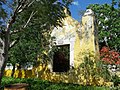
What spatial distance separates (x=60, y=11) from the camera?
13141 millimetres

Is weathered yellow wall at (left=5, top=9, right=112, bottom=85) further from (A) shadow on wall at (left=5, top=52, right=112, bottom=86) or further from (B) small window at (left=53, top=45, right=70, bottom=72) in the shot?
(B) small window at (left=53, top=45, right=70, bottom=72)

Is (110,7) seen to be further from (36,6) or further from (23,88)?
(23,88)

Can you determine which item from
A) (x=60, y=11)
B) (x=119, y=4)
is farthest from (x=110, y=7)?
(x=60, y=11)

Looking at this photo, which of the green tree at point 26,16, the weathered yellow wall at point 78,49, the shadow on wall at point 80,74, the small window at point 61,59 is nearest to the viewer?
the green tree at point 26,16

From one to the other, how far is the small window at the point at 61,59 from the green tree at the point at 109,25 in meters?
12.7

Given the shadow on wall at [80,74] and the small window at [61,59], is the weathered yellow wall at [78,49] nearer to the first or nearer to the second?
the shadow on wall at [80,74]

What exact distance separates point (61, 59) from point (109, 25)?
15847 mm

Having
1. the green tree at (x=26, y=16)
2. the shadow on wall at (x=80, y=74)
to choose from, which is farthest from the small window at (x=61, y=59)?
the green tree at (x=26, y=16)

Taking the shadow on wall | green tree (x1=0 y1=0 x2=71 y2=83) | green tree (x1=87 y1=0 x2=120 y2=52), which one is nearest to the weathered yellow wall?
the shadow on wall

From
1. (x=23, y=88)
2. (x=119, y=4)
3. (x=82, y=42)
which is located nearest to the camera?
(x=23, y=88)

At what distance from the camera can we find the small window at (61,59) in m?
19.2

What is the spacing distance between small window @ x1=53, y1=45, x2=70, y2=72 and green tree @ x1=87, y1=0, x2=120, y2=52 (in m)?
12.7

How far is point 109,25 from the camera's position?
111ft

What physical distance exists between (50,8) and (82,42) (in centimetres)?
482
